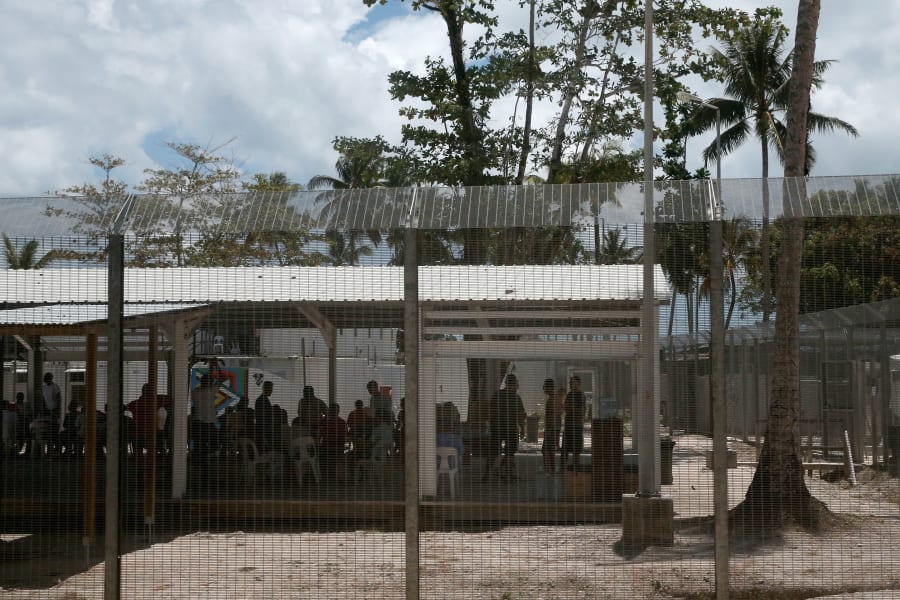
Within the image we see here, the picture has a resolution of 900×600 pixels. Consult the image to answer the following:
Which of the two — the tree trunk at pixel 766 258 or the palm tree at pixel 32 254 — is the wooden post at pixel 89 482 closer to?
the palm tree at pixel 32 254

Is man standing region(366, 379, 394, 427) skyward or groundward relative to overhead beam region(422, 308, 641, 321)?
groundward

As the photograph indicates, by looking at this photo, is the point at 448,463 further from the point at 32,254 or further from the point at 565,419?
the point at 32,254

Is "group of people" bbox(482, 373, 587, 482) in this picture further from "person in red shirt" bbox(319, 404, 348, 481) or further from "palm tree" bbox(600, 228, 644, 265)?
"person in red shirt" bbox(319, 404, 348, 481)

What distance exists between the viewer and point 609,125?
2144cm

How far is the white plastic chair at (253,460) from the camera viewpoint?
6.55 meters

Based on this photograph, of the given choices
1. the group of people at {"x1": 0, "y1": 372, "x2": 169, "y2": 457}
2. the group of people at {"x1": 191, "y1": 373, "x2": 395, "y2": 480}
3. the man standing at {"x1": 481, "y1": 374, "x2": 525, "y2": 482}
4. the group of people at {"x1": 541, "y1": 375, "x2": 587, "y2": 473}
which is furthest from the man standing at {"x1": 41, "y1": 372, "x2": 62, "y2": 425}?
the group of people at {"x1": 541, "y1": 375, "x2": 587, "y2": 473}

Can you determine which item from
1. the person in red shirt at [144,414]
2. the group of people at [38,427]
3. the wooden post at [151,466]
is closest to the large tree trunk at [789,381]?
the wooden post at [151,466]

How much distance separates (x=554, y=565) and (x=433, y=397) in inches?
52.2

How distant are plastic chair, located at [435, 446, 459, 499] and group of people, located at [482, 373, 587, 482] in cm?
30

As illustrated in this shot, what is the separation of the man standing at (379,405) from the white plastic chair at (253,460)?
98cm

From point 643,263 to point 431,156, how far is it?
15.2m

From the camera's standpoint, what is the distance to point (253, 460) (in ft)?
21.6

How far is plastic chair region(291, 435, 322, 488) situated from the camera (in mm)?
6566

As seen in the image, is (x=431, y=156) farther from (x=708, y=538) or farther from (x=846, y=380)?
(x=708, y=538)
